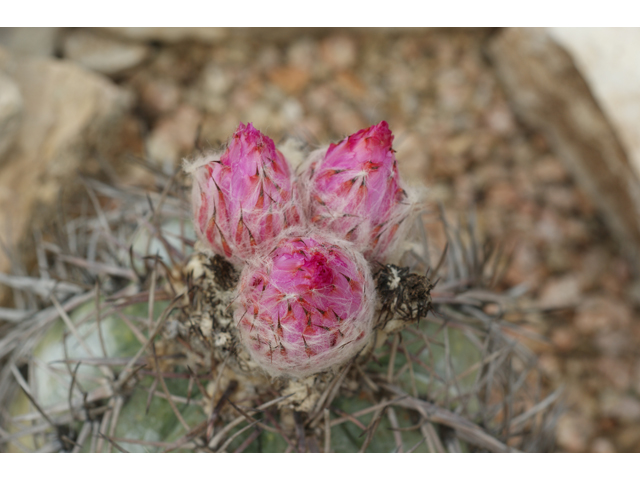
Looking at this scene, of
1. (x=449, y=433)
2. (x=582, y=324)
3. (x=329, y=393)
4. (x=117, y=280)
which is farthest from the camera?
(x=582, y=324)

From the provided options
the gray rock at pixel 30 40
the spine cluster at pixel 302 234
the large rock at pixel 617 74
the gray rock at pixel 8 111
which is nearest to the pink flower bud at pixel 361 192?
the spine cluster at pixel 302 234

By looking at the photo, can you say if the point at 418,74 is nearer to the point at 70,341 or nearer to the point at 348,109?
the point at 348,109

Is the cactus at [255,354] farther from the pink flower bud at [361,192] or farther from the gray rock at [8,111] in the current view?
the gray rock at [8,111]

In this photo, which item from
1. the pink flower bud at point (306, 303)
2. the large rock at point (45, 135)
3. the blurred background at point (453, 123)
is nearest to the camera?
the pink flower bud at point (306, 303)

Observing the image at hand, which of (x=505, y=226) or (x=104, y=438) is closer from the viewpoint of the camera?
(x=104, y=438)

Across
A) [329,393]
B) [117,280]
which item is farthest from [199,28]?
[329,393]

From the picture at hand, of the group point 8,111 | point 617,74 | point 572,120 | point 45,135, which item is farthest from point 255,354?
point 572,120

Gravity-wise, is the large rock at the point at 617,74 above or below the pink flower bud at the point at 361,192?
above

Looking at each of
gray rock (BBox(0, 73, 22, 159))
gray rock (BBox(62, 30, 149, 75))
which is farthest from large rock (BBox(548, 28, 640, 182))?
gray rock (BBox(0, 73, 22, 159))
